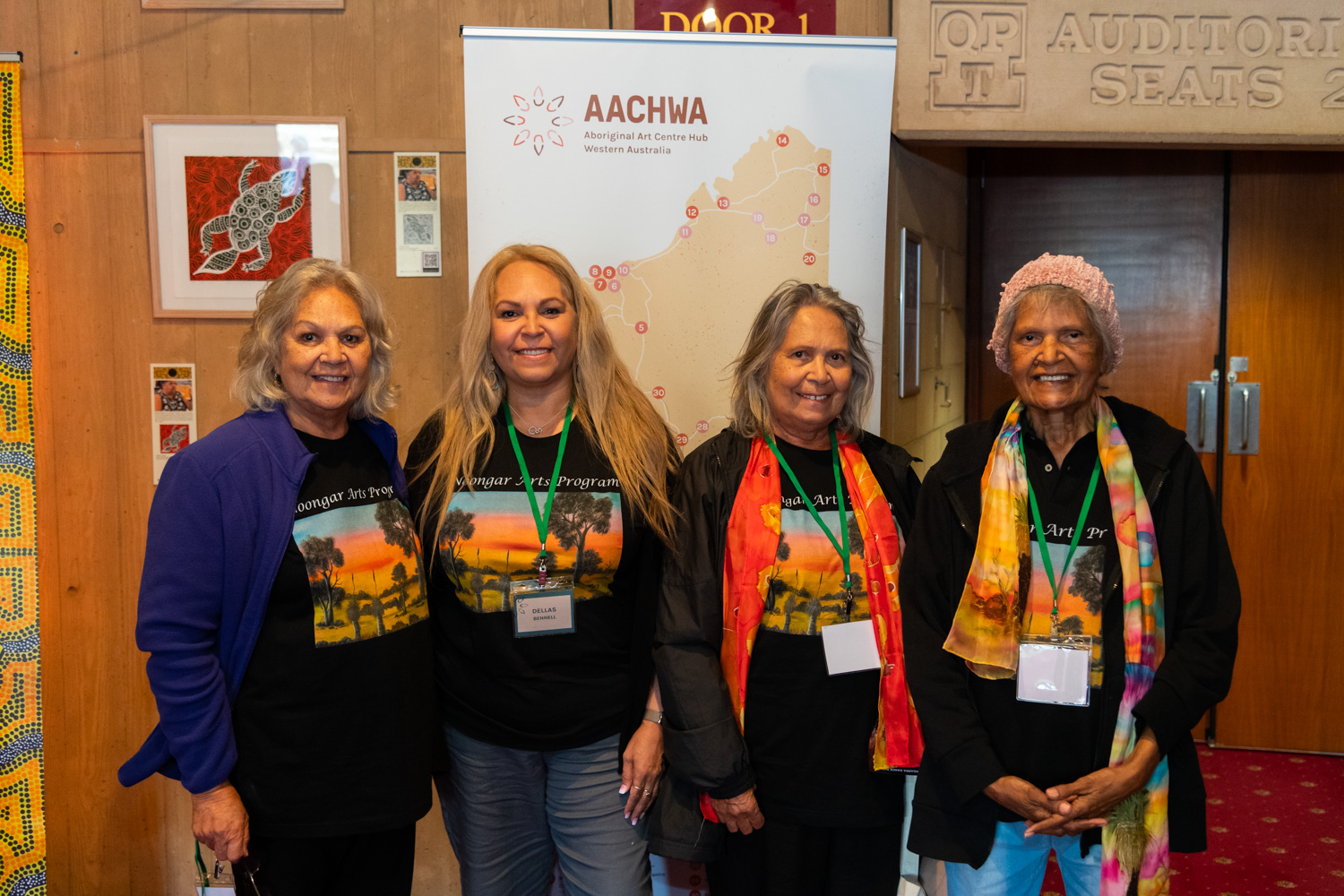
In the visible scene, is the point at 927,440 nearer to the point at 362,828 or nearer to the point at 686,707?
the point at 686,707

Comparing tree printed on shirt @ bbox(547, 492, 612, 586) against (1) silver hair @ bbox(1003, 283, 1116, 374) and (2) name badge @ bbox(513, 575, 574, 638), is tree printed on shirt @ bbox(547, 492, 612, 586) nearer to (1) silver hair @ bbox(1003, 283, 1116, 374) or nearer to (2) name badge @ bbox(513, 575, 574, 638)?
(2) name badge @ bbox(513, 575, 574, 638)

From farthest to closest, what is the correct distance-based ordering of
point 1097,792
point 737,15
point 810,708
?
point 737,15 → point 810,708 → point 1097,792

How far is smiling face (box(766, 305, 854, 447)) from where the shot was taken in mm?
1874

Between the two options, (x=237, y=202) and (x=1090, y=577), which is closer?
(x=1090, y=577)

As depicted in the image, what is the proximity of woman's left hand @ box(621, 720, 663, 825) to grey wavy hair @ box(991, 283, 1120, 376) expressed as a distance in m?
1.07

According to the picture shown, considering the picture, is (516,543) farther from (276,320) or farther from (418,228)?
(418,228)

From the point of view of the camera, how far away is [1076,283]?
165 centimetres

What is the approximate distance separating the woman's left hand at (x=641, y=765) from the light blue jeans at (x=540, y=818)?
0.02 meters

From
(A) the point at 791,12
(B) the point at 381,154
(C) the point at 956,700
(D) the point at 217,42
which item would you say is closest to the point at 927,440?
(A) the point at 791,12

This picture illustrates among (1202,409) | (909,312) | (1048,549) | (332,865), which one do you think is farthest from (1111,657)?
(1202,409)

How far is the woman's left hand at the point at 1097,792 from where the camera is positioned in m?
1.57

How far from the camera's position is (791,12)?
8.83 feet

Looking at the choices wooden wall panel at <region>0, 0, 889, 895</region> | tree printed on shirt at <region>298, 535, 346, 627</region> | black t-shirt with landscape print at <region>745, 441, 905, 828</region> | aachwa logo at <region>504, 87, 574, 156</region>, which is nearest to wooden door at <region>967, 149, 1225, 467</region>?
wooden wall panel at <region>0, 0, 889, 895</region>

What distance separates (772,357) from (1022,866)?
1.08 m
